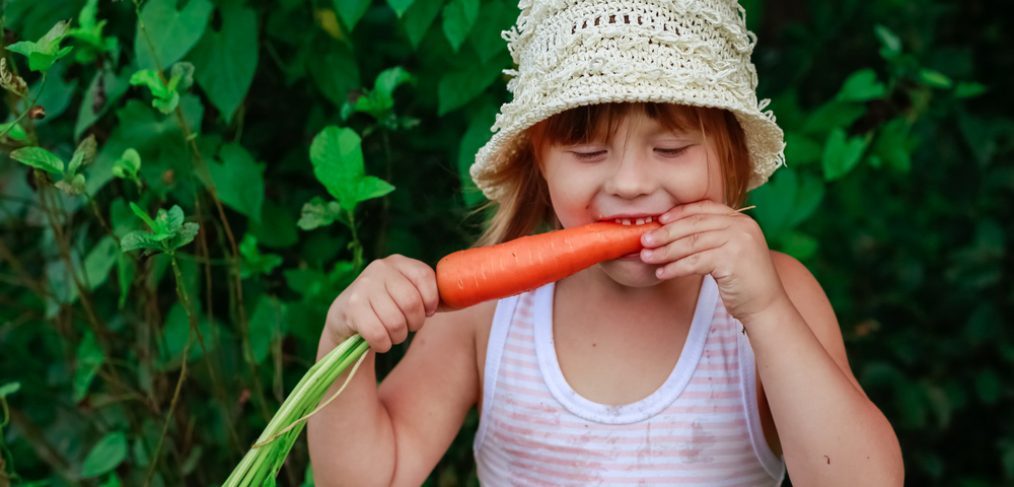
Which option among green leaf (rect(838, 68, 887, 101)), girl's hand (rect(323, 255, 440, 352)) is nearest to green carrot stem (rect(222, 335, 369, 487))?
girl's hand (rect(323, 255, 440, 352))

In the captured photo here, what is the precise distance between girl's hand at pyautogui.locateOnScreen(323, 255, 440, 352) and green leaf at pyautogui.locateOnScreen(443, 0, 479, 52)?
1.27ft

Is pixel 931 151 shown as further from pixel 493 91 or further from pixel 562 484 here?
pixel 562 484

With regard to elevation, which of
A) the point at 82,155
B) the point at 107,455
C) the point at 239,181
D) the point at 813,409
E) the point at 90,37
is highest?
the point at 90,37

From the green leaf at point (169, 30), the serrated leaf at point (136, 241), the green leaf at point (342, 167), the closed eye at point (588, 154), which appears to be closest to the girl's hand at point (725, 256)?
the closed eye at point (588, 154)

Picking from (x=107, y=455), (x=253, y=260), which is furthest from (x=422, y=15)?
(x=107, y=455)

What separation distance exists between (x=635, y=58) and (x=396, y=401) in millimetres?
662

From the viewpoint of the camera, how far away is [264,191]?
207 centimetres

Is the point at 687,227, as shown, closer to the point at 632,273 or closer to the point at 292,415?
the point at 632,273

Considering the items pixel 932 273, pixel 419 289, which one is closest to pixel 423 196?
pixel 419 289

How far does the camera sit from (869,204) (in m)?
2.89

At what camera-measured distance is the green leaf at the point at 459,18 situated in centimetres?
175

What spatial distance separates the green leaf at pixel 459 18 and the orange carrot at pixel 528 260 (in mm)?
343

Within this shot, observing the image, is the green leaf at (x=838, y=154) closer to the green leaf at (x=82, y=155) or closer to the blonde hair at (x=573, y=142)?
the blonde hair at (x=573, y=142)

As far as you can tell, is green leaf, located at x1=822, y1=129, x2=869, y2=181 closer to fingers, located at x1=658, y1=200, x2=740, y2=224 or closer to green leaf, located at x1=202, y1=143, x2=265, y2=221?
fingers, located at x1=658, y1=200, x2=740, y2=224
